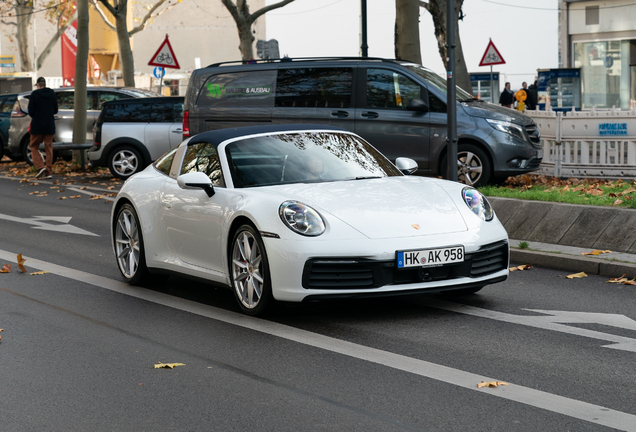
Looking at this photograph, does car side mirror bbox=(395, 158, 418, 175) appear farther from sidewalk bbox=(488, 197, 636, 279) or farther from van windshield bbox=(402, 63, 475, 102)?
van windshield bbox=(402, 63, 475, 102)

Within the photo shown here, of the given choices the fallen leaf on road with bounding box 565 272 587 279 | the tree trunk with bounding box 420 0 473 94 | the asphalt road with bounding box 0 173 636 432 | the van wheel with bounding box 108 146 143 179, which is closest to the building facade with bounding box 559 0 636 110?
the tree trunk with bounding box 420 0 473 94

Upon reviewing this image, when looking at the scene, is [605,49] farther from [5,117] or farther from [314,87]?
[314,87]

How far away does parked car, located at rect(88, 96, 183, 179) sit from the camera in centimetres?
1811

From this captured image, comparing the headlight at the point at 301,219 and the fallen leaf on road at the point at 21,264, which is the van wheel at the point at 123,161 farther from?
the headlight at the point at 301,219

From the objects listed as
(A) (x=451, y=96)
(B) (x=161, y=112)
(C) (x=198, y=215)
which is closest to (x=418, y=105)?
(A) (x=451, y=96)

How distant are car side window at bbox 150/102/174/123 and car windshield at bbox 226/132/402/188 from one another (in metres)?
11.1

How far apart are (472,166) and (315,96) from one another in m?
2.63

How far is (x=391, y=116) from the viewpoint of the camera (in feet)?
44.0

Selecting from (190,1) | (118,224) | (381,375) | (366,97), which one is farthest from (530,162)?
(190,1)

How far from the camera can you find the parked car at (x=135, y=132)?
1811 centimetres

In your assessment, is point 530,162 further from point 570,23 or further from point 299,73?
point 570,23

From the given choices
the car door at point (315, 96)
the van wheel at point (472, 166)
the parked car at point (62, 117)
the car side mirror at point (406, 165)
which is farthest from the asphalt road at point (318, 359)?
the parked car at point (62, 117)

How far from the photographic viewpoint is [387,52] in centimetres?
4550

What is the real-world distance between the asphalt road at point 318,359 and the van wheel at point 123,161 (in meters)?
10.3
